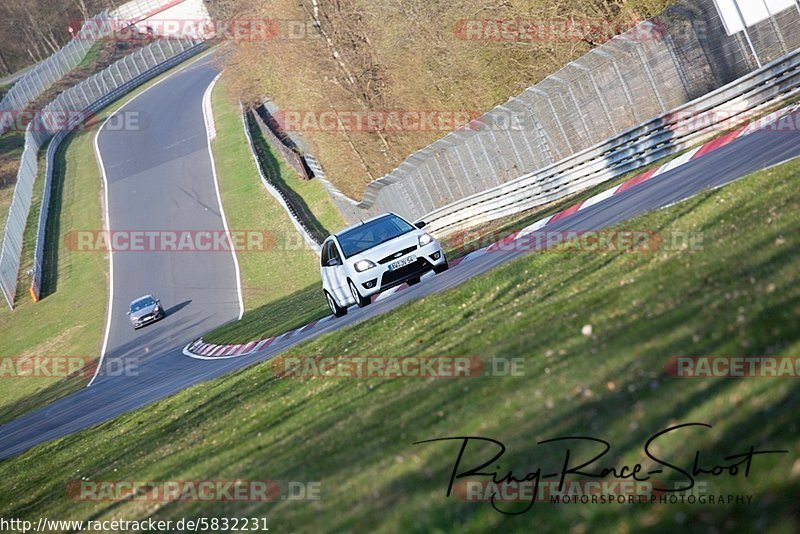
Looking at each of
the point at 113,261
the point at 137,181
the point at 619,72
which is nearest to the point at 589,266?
the point at 619,72

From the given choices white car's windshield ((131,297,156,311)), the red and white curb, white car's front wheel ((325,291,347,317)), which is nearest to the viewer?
the red and white curb

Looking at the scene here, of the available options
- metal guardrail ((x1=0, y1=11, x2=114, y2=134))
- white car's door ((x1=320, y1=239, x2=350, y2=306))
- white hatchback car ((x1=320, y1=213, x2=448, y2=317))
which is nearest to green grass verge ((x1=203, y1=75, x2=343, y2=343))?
white car's door ((x1=320, y1=239, x2=350, y2=306))

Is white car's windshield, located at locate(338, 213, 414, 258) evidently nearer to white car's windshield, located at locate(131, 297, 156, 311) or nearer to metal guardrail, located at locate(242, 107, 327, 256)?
metal guardrail, located at locate(242, 107, 327, 256)

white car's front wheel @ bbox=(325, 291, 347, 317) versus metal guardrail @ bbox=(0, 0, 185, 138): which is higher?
metal guardrail @ bbox=(0, 0, 185, 138)

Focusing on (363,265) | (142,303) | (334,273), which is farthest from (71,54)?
(363,265)

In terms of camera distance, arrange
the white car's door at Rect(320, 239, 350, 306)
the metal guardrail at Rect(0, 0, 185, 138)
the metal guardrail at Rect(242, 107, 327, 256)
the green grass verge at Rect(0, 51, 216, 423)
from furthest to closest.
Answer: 1. the metal guardrail at Rect(0, 0, 185, 138)
2. the metal guardrail at Rect(242, 107, 327, 256)
3. the green grass verge at Rect(0, 51, 216, 423)
4. the white car's door at Rect(320, 239, 350, 306)

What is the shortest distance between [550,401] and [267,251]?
40.0 meters

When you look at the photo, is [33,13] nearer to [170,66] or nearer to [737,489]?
[170,66]

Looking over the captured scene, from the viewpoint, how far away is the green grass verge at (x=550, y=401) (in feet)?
19.0

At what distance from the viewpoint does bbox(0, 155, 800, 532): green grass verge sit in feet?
19.0

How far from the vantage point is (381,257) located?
65.0ft

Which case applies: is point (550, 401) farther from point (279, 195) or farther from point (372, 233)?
point (279, 195)

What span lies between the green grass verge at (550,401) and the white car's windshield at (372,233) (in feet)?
17.1

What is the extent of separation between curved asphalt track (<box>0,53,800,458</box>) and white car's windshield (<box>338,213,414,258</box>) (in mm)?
1165
